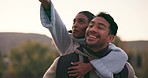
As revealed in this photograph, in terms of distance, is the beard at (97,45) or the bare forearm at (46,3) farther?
the bare forearm at (46,3)

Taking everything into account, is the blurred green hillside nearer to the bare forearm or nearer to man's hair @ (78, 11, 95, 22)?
man's hair @ (78, 11, 95, 22)

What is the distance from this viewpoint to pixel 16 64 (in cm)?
5788

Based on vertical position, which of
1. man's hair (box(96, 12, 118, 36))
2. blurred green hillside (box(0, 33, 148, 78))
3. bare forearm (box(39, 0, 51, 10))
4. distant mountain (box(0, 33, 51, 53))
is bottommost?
distant mountain (box(0, 33, 51, 53))

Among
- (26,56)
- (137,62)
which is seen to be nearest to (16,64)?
(26,56)

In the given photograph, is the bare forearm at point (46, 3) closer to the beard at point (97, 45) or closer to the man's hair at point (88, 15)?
the man's hair at point (88, 15)

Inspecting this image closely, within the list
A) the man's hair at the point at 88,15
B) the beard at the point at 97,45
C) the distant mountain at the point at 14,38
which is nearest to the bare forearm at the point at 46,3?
the man's hair at the point at 88,15

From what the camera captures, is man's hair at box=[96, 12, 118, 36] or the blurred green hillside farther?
the blurred green hillside

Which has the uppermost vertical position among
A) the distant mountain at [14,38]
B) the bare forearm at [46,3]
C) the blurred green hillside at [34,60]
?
the bare forearm at [46,3]

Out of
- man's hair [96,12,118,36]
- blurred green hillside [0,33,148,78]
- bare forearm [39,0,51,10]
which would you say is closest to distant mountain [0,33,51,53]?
blurred green hillside [0,33,148,78]

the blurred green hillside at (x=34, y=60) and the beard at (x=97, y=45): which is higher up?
the beard at (x=97, y=45)

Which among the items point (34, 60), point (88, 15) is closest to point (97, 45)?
point (88, 15)

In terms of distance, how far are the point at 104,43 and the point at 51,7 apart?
53 centimetres

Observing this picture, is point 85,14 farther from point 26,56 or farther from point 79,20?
point 26,56

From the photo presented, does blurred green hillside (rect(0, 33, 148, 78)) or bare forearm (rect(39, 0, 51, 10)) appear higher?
bare forearm (rect(39, 0, 51, 10))
